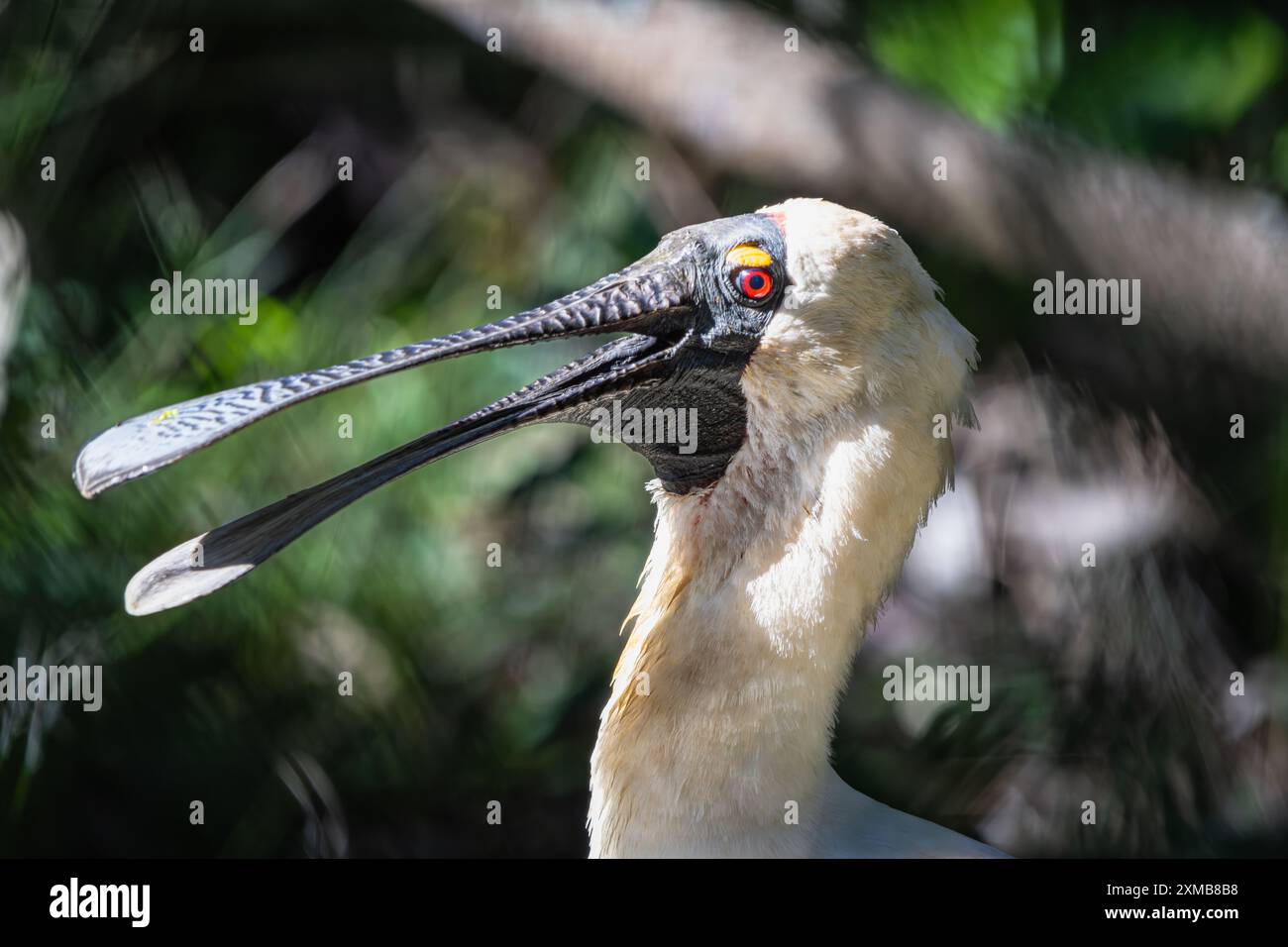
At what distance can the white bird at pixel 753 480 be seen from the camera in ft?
6.40

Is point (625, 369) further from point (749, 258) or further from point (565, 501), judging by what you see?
point (565, 501)

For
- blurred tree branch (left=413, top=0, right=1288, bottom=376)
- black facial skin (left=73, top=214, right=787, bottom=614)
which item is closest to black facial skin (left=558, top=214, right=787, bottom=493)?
black facial skin (left=73, top=214, right=787, bottom=614)

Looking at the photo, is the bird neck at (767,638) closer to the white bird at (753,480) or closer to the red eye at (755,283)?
the white bird at (753,480)

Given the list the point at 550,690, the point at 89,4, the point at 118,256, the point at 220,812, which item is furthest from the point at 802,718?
the point at 89,4

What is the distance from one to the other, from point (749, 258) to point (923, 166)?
1.40 metres

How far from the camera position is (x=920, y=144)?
326 centimetres

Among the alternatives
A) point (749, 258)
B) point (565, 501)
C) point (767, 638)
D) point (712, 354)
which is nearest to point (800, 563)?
point (767, 638)

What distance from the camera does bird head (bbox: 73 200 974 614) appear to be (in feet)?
6.39

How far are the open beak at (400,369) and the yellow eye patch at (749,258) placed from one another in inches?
2.8

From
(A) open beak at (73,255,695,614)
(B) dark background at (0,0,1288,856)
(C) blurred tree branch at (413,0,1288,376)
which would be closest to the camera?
(A) open beak at (73,255,695,614)

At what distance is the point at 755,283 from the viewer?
6.56ft

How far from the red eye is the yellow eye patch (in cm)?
1

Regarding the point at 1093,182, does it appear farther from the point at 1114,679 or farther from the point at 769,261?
the point at 769,261

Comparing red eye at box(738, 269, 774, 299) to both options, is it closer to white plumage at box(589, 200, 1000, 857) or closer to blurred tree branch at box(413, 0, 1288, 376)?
white plumage at box(589, 200, 1000, 857)
